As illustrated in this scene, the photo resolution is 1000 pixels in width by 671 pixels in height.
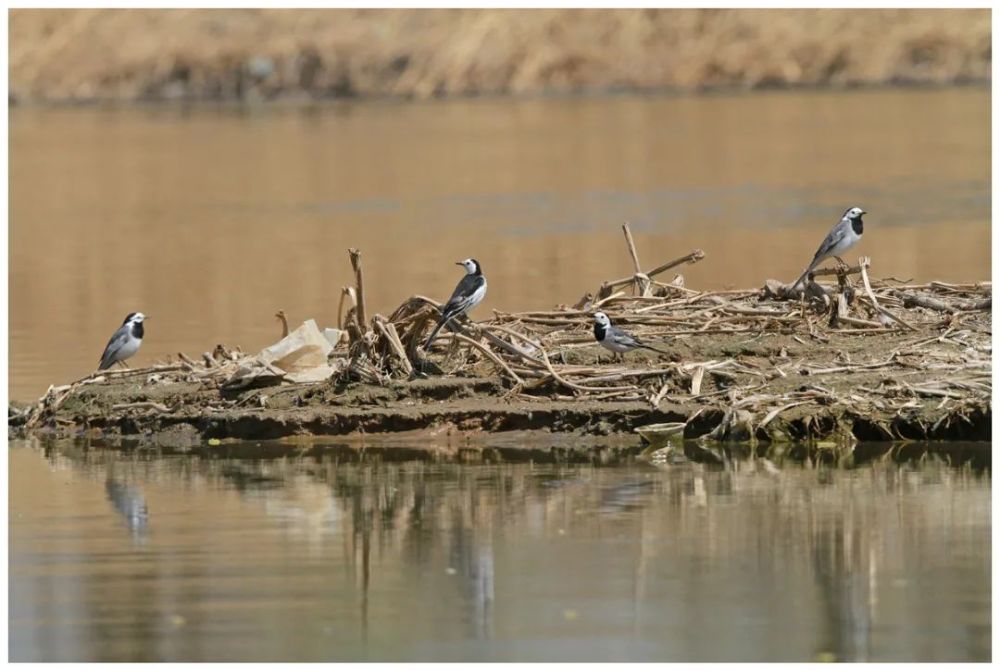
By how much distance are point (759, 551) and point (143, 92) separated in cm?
5761

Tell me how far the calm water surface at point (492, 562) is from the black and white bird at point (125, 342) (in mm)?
1658

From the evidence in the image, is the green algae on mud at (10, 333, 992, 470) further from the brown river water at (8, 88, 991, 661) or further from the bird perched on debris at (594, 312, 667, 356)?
the brown river water at (8, 88, 991, 661)

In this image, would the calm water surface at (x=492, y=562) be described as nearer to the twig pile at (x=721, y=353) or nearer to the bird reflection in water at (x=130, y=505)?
the bird reflection in water at (x=130, y=505)

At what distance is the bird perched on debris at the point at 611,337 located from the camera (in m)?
14.6

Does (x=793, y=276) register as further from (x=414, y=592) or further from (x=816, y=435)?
(x=414, y=592)

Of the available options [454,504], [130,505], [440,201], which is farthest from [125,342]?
[440,201]

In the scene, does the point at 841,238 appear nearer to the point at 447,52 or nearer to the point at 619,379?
the point at 619,379

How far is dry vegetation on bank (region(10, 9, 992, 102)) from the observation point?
61531 mm

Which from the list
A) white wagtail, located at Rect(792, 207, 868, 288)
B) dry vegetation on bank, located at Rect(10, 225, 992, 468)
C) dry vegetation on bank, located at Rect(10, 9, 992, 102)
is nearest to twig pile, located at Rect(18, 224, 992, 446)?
dry vegetation on bank, located at Rect(10, 225, 992, 468)

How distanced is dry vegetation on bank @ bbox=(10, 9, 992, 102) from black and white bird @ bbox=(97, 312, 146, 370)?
155ft

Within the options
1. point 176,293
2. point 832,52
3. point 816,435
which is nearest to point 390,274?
point 176,293

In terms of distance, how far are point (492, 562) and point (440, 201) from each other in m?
27.0

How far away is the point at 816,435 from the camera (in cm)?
1377

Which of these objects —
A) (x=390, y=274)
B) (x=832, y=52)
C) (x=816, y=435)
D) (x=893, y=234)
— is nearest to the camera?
(x=816, y=435)
